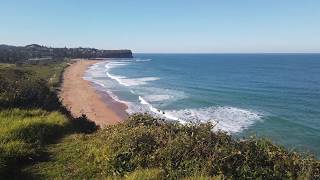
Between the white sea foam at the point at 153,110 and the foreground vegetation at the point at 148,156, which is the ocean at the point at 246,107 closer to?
the white sea foam at the point at 153,110

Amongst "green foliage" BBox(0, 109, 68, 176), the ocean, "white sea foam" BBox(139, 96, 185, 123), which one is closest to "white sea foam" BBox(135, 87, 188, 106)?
→ the ocean

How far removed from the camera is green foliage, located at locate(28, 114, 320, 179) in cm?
823

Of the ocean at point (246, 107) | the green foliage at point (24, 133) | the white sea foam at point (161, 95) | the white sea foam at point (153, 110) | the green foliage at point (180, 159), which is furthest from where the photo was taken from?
the white sea foam at point (161, 95)

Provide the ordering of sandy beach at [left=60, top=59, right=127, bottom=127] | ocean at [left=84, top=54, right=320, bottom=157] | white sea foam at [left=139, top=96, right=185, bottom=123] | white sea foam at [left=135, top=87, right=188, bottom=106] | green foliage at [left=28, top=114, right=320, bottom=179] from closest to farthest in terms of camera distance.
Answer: green foliage at [left=28, top=114, right=320, bottom=179] < ocean at [left=84, top=54, right=320, bottom=157] < sandy beach at [left=60, top=59, right=127, bottom=127] < white sea foam at [left=139, top=96, right=185, bottom=123] < white sea foam at [left=135, top=87, right=188, bottom=106]

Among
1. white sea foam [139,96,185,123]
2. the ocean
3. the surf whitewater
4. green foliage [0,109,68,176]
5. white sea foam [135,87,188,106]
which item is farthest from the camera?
white sea foam [135,87,188,106]

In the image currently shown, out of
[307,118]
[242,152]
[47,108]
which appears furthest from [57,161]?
[307,118]

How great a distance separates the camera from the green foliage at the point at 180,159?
823 cm

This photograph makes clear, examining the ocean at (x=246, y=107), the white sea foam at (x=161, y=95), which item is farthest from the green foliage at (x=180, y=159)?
the white sea foam at (x=161, y=95)

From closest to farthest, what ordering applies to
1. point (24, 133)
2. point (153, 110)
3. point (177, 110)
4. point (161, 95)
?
point (24, 133), point (153, 110), point (177, 110), point (161, 95)

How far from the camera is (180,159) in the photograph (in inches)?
346

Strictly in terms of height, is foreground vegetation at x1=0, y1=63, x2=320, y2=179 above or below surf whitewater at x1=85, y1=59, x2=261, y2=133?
above

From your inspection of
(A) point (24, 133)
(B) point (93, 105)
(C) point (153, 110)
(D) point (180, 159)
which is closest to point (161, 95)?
(B) point (93, 105)

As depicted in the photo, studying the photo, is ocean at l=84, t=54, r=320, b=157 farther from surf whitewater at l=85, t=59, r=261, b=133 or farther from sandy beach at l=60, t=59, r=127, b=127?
sandy beach at l=60, t=59, r=127, b=127

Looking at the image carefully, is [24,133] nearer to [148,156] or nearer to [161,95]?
[148,156]
